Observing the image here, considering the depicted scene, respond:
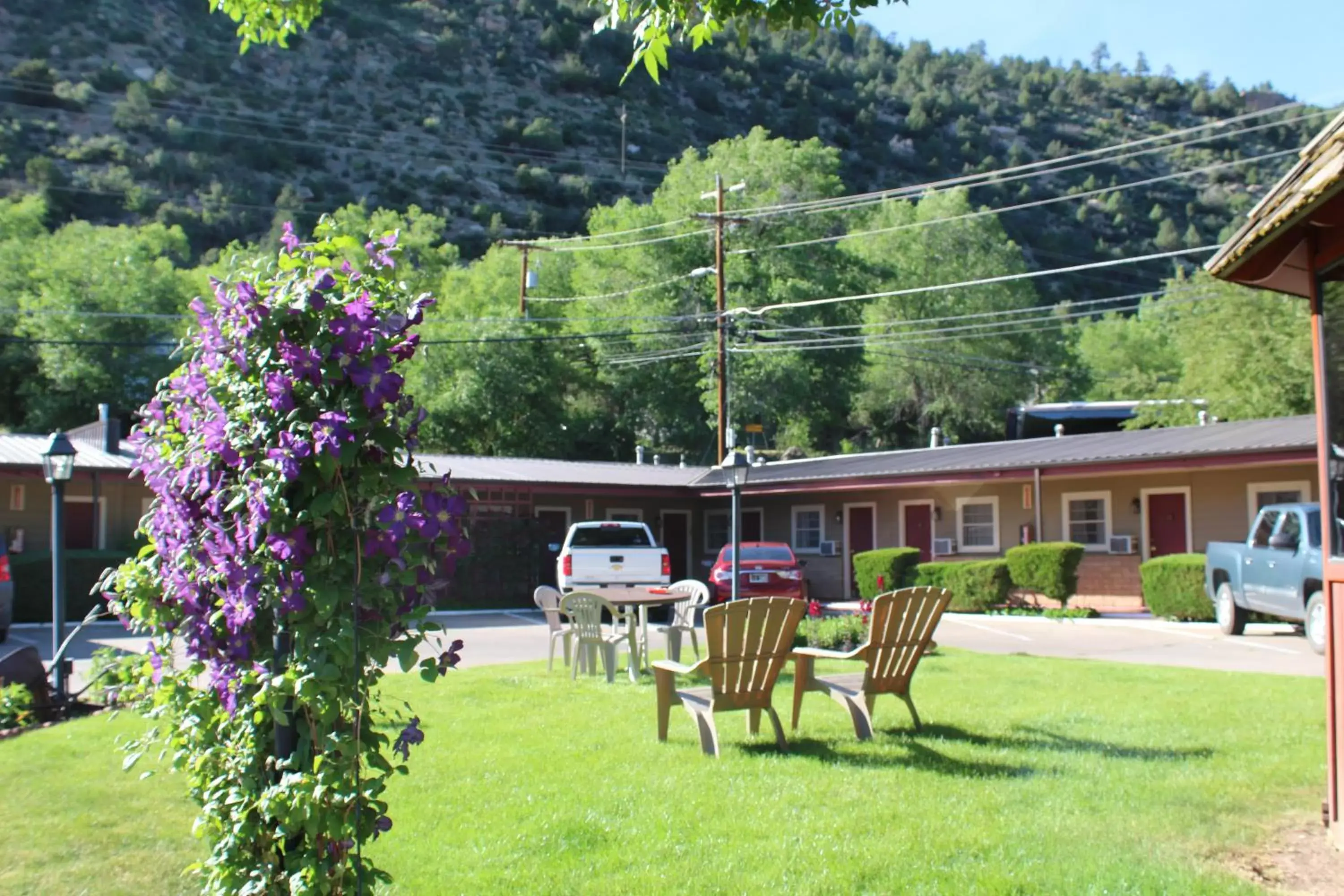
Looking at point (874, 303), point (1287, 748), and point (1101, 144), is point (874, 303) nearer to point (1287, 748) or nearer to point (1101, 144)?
point (1287, 748)

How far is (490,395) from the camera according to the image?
4344cm

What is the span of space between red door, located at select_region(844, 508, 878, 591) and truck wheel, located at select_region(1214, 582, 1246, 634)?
36.4 ft

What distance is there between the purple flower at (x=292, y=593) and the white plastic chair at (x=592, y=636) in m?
8.03

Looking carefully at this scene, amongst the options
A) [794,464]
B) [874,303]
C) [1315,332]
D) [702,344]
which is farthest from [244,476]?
[874,303]

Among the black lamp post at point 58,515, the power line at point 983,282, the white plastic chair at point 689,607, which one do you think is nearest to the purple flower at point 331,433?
the black lamp post at point 58,515

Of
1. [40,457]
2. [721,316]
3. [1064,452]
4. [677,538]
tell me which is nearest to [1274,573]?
[1064,452]

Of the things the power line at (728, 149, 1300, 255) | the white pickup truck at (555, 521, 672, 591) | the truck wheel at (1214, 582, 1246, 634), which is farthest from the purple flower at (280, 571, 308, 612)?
the power line at (728, 149, 1300, 255)

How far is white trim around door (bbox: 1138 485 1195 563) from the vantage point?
21.5 metres

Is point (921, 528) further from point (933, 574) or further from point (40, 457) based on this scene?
point (40, 457)

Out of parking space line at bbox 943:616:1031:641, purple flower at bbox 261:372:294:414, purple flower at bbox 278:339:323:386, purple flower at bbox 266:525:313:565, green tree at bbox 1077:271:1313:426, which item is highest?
A: green tree at bbox 1077:271:1313:426

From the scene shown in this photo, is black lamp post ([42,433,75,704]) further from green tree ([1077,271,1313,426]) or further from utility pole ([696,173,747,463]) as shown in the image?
green tree ([1077,271,1313,426])

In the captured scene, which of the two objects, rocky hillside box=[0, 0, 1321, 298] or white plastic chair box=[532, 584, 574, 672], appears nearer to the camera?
white plastic chair box=[532, 584, 574, 672]

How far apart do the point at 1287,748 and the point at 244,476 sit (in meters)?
6.67

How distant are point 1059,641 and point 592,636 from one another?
779 centimetres
